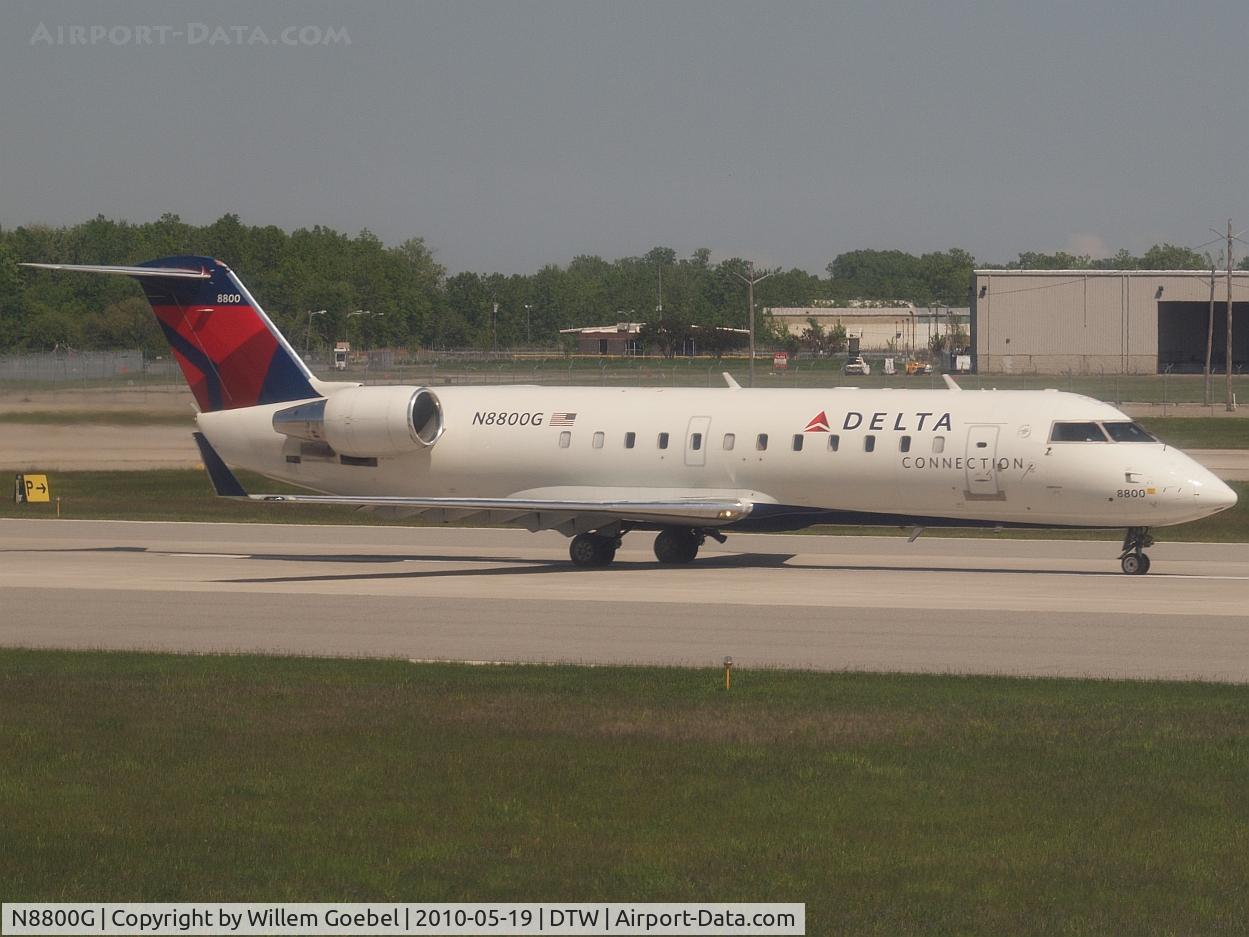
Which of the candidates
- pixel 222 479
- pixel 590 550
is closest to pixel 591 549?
pixel 590 550

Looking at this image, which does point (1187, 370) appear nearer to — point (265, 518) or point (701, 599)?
point (265, 518)

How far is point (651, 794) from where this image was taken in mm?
12031

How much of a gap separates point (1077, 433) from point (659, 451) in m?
6.78

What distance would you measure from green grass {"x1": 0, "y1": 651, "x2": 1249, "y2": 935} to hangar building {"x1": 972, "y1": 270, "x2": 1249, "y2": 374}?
93.7 m

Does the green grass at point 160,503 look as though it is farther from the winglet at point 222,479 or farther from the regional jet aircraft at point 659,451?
the winglet at point 222,479

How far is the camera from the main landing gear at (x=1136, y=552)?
27.3 meters

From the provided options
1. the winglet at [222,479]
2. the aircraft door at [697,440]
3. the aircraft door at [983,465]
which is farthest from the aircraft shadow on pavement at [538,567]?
the winglet at [222,479]

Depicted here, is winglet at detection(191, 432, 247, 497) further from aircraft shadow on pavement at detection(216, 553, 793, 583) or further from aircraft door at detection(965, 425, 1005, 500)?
aircraft door at detection(965, 425, 1005, 500)

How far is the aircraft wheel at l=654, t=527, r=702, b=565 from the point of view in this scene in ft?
97.2

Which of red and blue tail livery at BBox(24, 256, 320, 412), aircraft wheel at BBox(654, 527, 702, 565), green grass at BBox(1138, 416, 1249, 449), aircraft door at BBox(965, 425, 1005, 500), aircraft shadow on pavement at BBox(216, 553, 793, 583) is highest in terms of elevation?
red and blue tail livery at BBox(24, 256, 320, 412)

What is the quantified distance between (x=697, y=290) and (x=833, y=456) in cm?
15461
